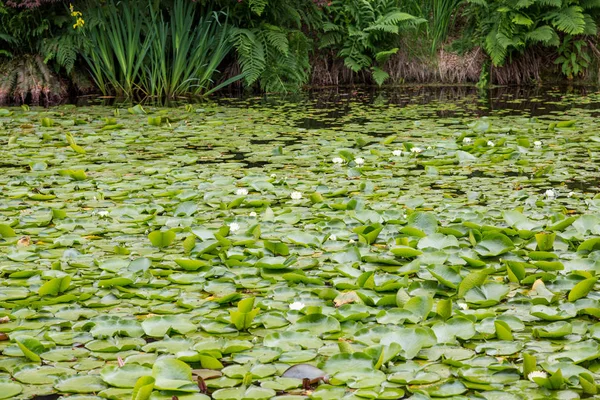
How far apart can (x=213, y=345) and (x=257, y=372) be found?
0.65 feet

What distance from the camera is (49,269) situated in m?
2.49

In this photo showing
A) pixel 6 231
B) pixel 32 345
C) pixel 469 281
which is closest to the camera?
pixel 32 345

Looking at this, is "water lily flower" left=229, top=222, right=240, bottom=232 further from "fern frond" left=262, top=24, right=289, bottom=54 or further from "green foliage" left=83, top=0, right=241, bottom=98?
"fern frond" left=262, top=24, right=289, bottom=54

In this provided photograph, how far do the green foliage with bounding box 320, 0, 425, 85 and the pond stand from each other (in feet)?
11.6

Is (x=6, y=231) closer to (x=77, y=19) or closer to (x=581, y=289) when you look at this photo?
(x=581, y=289)

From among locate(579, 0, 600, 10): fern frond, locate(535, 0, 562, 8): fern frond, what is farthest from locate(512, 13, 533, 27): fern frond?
locate(579, 0, 600, 10): fern frond

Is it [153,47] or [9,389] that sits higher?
[153,47]

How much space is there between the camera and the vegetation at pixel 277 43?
7020 millimetres

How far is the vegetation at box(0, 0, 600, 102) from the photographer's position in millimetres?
7020

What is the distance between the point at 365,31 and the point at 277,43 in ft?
4.12

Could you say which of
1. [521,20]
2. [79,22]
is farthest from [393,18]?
[79,22]

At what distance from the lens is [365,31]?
8.38 m

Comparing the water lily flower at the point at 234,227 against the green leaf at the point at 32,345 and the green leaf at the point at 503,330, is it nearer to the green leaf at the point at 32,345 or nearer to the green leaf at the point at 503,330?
the green leaf at the point at 32,345

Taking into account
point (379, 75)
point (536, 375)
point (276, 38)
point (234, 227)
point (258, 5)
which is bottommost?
point (536, 375)
